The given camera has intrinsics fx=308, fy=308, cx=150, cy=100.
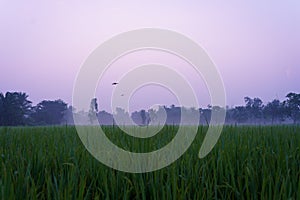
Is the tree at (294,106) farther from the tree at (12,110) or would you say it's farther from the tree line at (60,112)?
the tree at (12,110)

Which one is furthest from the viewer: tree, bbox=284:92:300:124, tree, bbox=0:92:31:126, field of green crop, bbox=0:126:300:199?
tree, bbox=284:92:300:124

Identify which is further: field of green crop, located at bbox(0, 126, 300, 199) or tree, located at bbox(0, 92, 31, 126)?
tree, located at bbox(0, 92, 31, 126)

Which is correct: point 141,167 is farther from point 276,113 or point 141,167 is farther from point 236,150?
point 276,113

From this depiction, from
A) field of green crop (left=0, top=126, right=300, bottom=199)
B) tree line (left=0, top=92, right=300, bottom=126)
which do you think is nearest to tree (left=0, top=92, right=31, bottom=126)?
tree line (left=0, top=92, right=300, bottom=126)

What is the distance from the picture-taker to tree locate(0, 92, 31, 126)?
3781 centimetres

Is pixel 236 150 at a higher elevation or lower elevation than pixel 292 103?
lower

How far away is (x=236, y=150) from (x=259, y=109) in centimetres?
6177

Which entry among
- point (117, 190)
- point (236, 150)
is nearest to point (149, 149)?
point (236, 150)

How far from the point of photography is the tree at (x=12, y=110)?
3781 cm

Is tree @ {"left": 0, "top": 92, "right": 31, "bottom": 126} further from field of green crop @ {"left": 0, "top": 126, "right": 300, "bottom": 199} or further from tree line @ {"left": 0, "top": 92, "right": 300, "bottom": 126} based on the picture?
field of green crop @ {"left": 0, "top": 126, "right": 300, "bottom": 199}

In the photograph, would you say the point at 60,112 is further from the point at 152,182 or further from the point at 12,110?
the point at 152,182

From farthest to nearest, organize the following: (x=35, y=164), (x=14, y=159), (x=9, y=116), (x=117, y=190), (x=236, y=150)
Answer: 1. (x=9, y=116)
2. (x=236, y=150)
3. (x=14, y=159)
4. (x=35, y=164)
5. (x=117, y=190)

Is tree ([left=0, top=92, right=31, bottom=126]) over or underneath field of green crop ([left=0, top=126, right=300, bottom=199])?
over

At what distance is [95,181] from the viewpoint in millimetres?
1492
